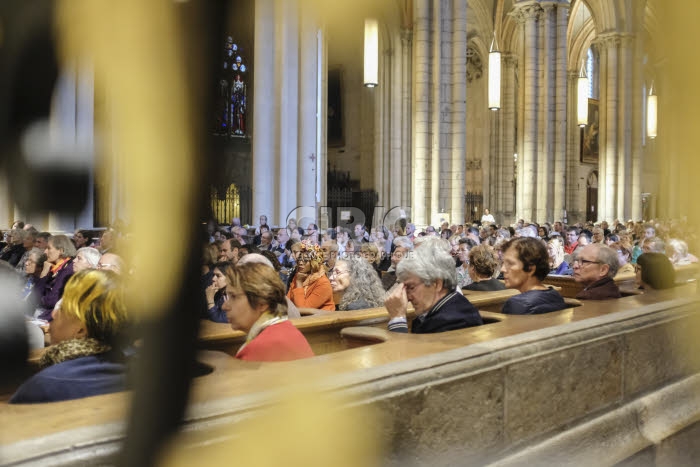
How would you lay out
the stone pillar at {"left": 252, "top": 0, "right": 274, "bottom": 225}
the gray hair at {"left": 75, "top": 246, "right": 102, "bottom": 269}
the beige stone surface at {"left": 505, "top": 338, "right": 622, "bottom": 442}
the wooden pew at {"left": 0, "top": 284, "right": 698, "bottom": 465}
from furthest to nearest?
the stone pillar at {"left": 252, "top": 0, "right": 274, "bottom": 225}, the gray hair at {"left": 75, "top": 246, "right": 102, "bottom": 269}, the beige stone surface at {"left": 505, "top": 338, "right": 622, "bottom": 442}, the wooden pew at {"left": 0, "top": 284, "right": 698, "bottom": 465}

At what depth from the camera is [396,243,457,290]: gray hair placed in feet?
11.0

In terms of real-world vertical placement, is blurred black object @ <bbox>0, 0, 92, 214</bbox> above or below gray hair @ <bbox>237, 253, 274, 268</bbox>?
above

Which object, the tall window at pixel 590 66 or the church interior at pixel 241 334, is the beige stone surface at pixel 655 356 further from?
the tall window at pixel 590 66

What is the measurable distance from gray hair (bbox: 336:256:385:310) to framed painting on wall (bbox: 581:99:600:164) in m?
31.1

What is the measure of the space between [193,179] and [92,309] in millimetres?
1621

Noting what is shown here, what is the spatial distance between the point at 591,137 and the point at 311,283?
32061mm

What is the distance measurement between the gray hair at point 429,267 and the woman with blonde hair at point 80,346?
1697 millimetres

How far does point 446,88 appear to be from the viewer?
16.1 metres

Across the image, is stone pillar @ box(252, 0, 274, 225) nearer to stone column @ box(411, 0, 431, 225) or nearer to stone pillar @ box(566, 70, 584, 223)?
stone column @ box(411, 0, 431, 225)

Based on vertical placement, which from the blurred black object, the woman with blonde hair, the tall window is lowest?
the woman with blonde hair

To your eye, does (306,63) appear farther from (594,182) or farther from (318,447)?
(594,182)

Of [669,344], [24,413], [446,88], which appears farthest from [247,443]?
[446,88]

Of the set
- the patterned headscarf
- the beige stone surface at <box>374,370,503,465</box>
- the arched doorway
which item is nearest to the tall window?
the arched doorway

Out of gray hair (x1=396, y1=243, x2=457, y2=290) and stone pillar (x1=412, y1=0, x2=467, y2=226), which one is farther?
stone pillar (x1=412, y1=0, x2=467, y2=226)
